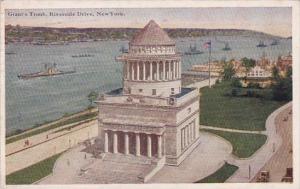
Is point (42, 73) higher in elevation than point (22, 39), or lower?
lower

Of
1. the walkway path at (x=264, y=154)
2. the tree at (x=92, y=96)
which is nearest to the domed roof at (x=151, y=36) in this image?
the tree at (x=92, y=96)

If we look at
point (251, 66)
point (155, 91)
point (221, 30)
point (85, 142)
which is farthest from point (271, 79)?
point (85, 142)

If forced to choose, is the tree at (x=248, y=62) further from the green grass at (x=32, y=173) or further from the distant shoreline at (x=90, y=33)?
the green grass at (x=32, y=173)

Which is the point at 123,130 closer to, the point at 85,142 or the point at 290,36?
the point at 85,142

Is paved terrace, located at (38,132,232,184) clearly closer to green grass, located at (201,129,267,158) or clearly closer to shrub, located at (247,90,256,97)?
green grass, located at (201,129,267,158)

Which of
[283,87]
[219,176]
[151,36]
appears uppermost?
[151,36]

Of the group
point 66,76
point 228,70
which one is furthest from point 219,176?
point 66,76

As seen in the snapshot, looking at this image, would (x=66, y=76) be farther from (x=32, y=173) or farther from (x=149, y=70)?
(x=32, y=173)
